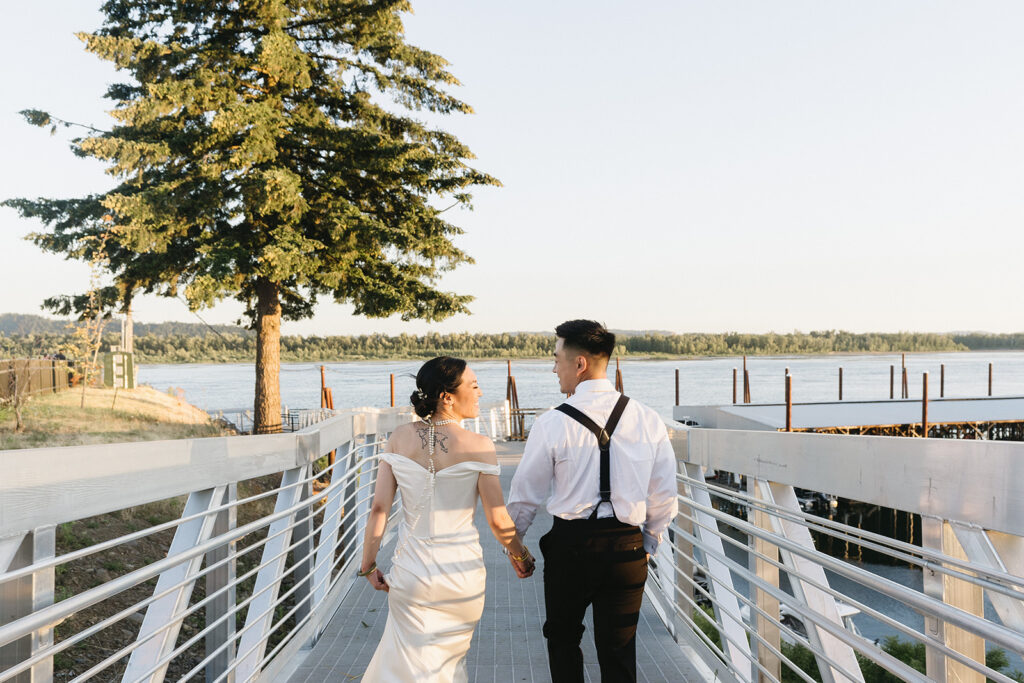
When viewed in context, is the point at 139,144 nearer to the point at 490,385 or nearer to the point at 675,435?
the point at 675,435

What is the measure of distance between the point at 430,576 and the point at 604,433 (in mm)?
896

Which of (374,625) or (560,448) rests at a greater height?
(560,448)

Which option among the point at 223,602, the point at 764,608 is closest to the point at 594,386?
the point at 764,608

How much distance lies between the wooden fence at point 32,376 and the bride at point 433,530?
13660 millimetres

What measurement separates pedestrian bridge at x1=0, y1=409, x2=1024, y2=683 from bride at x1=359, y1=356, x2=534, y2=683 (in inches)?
24.6

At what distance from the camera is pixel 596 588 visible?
2971 millimetres

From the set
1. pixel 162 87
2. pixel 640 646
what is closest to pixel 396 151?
pixel 162 87

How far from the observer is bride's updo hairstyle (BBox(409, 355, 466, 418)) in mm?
3115

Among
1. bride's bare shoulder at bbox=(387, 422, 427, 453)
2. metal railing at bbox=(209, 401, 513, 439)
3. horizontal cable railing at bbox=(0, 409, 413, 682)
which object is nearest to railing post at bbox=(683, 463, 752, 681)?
bride's bare shoulder at bbox=(387, 422, 427, 453)

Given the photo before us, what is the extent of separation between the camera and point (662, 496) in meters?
3.01

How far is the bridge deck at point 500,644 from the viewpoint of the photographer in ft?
13.6

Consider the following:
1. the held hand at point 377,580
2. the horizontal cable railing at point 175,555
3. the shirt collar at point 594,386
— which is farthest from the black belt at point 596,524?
the horizontal cable railing at point 175,555

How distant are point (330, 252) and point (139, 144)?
3.92 m

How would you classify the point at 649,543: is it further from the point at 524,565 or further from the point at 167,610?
the point at 167,610
